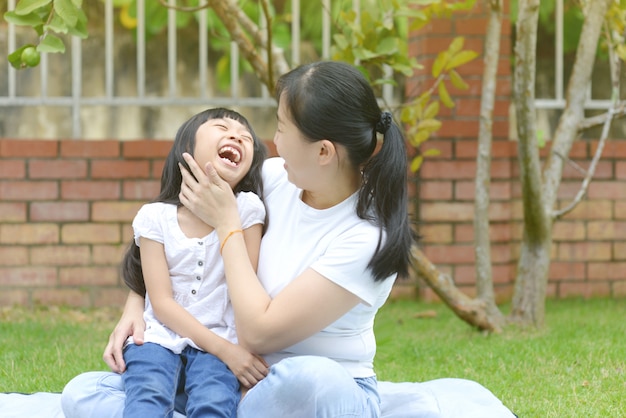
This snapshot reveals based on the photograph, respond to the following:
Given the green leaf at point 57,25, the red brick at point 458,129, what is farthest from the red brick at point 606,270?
the green leaf at point 57,25

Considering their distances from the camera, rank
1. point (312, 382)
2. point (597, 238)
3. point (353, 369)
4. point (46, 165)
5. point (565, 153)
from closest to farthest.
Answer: point (312, 382)
point (353, 369)
point (565, 153)
point (46, 165)
point (597, 238)

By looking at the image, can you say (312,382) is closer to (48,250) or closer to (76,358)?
(76,358)

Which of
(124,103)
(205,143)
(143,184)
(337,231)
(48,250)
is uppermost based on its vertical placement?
(205,143)

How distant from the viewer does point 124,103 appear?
526cm

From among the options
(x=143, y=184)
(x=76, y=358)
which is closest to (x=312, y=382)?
(x=76, y=358)

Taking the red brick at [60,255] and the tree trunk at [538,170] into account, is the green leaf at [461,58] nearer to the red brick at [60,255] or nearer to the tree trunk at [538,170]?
the tree trunk at [538,170]

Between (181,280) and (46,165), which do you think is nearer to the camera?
(181,280)

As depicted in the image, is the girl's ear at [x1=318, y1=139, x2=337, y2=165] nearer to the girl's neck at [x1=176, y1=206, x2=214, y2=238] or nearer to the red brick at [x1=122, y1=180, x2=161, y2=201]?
the girl's neck at [x1=176, y1=206, x2=214, y2=238]

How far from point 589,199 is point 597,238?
0.73ft

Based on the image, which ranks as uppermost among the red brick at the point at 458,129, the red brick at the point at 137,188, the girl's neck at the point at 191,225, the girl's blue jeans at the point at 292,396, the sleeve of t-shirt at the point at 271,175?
the sleeve of t-shirt at the point at 271,175

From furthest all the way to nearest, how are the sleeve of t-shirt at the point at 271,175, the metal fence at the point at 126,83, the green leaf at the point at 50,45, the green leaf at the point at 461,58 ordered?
the metal fence at the point at 126,83 → the green leaf at the point at 461,58 → the green leaf at the point at 50,45 → the sleeve of t-shirt at the point at 271,175

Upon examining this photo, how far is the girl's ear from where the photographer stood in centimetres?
229

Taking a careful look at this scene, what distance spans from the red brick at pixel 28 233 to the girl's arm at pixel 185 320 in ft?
9.07

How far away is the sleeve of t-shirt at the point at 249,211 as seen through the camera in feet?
7.98
